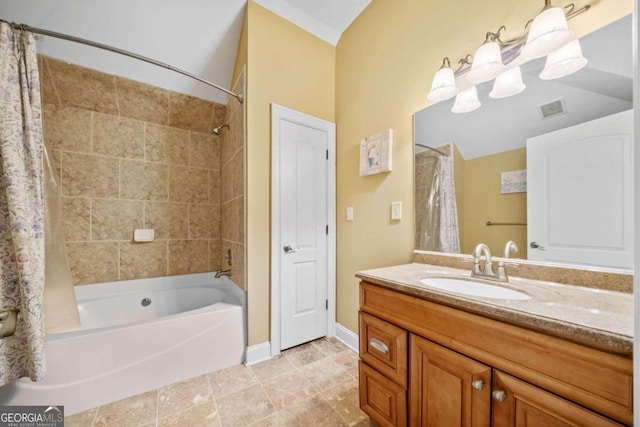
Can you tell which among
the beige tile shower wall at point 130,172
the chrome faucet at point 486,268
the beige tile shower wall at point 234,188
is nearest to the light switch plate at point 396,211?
the chrome faucet at point 486,268

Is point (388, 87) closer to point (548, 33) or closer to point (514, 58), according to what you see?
point (514, 58)

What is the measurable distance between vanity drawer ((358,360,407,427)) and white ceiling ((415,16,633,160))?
123cm

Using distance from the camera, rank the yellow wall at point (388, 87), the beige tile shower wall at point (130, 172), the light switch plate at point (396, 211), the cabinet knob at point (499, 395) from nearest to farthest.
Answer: the cabinet knob at point (499, 395) → the yellow wall at point (388, 87) → the light switch plate at point (396, 211) → the beige tile shower wall at point (130, 172)

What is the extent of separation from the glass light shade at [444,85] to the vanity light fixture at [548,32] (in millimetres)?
335

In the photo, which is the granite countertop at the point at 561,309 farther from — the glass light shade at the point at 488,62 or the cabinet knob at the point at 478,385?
the glass light shade at the point at 488,62

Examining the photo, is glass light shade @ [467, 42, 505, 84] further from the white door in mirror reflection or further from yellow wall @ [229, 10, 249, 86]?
yellow wall @ [229, 10, 249, 86]

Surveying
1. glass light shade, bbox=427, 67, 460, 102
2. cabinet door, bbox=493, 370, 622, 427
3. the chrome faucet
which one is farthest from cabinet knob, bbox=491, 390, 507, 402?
glass light shade, bbox=427, 67, 460, 102

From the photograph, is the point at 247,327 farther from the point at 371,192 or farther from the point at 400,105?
the point at 400,105

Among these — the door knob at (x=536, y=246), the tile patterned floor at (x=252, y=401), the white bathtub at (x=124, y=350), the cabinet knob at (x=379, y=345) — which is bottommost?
the tile patterned floor at (x=252, y=401)

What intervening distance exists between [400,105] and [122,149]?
99.4 inches

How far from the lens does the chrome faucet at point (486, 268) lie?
41.5 inches

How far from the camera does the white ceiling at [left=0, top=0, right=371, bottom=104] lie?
65.3 inches

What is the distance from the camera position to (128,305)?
2186 mm

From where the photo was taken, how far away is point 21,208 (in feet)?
3.59
